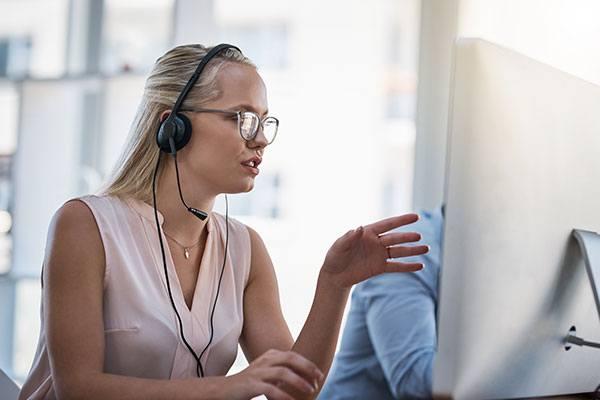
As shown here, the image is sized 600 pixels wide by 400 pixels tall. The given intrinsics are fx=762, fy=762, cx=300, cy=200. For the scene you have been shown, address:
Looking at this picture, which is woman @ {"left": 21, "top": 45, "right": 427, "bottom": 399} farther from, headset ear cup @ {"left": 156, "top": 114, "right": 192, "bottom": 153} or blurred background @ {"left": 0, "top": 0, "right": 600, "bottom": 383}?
blurred background @ {"left": 0, "top": 0, "right": 600, "bottom": 383}

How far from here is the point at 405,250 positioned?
124 centimetres

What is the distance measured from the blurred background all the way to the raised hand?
6.40 ft

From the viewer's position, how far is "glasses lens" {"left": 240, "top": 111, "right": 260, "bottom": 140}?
140 cm

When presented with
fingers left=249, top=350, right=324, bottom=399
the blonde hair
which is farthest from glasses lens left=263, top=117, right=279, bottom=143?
fingers left=249, top=350, right=324, bottom=399

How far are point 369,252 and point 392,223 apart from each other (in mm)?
71

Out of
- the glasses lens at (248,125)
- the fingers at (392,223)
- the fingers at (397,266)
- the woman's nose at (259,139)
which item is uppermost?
the glasses lens at (248,125)

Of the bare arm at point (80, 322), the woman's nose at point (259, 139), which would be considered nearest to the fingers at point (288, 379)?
the bare arm at point (80, 322)

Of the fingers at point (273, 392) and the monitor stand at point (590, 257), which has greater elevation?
the monitor stand at point (590, 257)

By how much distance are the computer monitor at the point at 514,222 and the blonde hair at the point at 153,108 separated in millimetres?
667

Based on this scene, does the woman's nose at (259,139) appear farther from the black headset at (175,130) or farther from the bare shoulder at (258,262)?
the bare shoulder at (258,262)

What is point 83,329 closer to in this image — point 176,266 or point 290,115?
point 176,266

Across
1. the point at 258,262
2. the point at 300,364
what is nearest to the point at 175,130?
the point at 258,262

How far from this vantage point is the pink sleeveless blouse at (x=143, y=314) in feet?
4.31

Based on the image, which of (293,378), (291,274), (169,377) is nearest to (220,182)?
(169,377)
